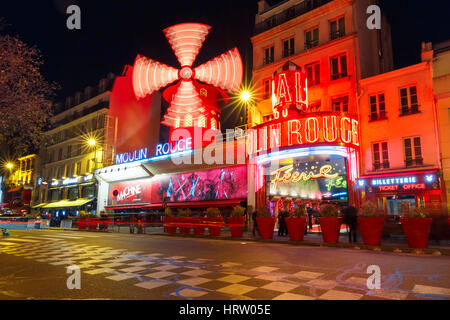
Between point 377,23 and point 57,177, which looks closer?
point 377,23

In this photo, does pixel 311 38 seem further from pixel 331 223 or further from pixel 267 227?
pixel 331 223

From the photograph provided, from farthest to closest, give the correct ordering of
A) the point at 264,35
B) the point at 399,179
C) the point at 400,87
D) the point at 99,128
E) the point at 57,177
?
the point at 57,177
the point at 99,128
the point at 264,35
the point at 400,87
the point at 399,179

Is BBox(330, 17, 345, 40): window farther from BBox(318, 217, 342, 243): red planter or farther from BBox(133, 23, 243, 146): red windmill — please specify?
BBox(318, 217, 342, 243): red planter

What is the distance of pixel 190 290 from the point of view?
439 cm

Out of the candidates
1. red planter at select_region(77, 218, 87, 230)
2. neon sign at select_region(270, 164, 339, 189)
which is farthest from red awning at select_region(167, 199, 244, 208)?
red planter at select_region(77, 218, 87, 230)

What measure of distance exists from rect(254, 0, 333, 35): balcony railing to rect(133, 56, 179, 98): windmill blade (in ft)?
27.9

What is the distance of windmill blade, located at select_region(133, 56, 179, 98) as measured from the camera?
2680 cm

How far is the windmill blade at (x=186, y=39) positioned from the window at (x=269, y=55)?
6.34 m

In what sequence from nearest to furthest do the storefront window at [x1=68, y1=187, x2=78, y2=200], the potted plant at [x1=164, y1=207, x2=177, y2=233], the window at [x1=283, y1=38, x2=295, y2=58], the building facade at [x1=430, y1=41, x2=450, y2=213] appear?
the building facade at [x1=430, y1=41, x2=450, y2=213]
the potted plant at [x1=164, y1=207, x2=177, y2=233]
the window at [x1=283, y1=38, x2=295, y2=58]
the storefront window at [x1=68, y1=187, x2=78, y2=200]

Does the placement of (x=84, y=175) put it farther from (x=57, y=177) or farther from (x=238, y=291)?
(x=238, y=291)

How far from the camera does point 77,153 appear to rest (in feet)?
119

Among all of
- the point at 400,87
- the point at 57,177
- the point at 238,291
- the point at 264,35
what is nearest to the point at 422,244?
the point at 238,291

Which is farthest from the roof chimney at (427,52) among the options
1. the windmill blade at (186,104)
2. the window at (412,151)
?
the windmill blade at (186,104)
